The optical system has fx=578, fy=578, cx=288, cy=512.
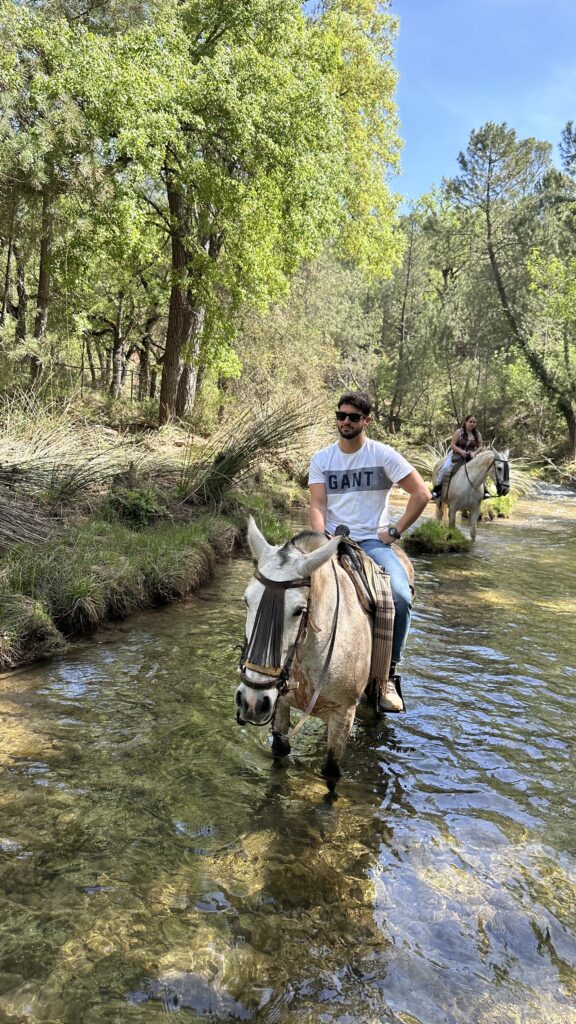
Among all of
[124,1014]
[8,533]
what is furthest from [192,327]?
[124,1014]

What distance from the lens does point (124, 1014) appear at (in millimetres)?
2398

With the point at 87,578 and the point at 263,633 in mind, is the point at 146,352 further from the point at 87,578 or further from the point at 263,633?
the point at 263,633

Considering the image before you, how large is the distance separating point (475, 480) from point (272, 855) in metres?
10.8

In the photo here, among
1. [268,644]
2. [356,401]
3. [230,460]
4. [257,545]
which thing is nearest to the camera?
[268,644]

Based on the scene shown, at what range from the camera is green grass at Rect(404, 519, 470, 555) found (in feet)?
40.5

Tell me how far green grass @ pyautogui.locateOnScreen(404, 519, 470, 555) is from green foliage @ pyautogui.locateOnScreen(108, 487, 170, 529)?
546cm

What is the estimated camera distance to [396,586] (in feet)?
14.9

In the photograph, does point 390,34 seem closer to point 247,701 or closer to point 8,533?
point 8,533

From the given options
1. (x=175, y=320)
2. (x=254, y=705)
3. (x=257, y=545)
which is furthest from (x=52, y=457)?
(x=175, y=320)

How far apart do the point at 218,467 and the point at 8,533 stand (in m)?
4.90

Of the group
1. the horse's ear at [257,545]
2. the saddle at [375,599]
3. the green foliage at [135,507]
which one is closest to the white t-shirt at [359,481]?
the saddle at [375,599]

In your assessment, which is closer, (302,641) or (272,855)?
(302,641)

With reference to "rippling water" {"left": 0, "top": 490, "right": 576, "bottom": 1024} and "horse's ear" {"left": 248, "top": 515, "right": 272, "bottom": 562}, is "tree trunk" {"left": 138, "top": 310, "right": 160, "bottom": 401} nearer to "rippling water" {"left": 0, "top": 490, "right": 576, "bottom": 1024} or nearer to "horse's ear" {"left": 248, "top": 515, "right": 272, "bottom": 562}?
"rippling water" {"left": 0, "top": 490, "right": 576, "bottom": 1024}

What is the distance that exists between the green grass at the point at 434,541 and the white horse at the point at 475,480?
2.20ft
